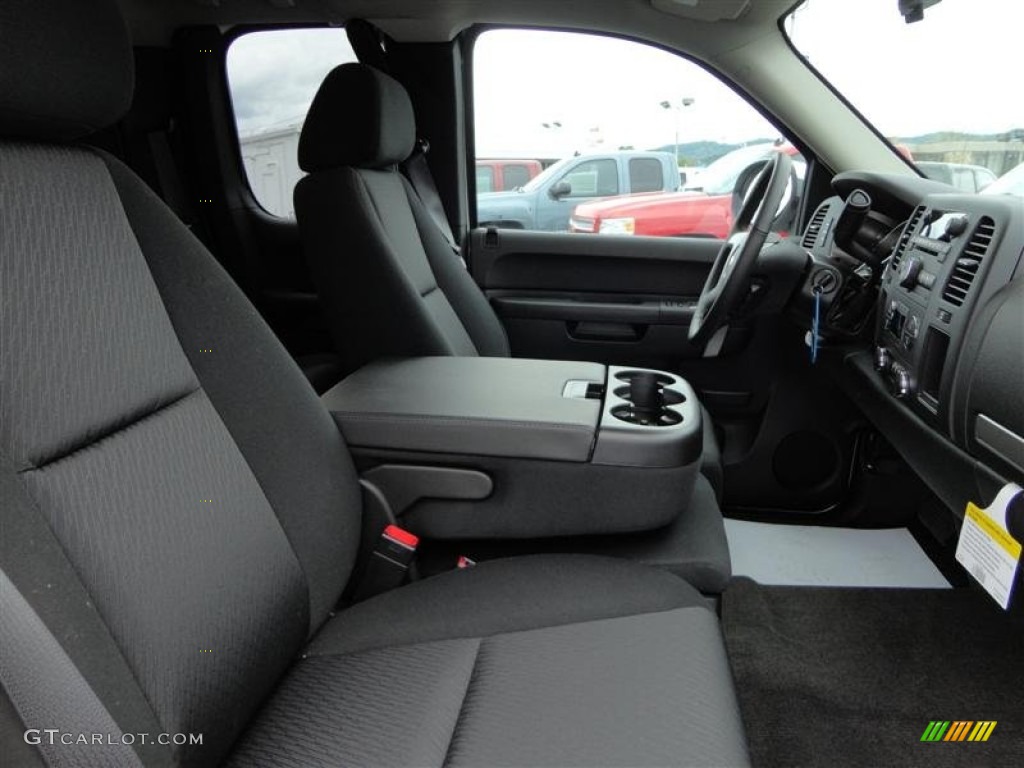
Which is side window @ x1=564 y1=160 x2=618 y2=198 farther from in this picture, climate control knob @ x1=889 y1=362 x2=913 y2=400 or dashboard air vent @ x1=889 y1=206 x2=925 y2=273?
climate control knob @ x1=889 y1=362 x2=913 y2=400

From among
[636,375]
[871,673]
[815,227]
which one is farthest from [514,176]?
[871,673]

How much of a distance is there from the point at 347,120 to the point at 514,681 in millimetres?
1250

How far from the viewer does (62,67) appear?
2.35 feet

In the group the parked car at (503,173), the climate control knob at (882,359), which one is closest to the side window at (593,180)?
the parked car at (503,173)

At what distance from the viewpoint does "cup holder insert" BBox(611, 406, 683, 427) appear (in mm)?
1248

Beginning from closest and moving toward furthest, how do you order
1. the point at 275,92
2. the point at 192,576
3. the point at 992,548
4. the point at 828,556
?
the point at 192,576 < the point at 992,548 < the point at 828,556 < the point at 275,92

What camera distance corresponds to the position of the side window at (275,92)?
8.38 ft

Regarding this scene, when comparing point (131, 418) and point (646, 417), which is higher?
point (131, 418)

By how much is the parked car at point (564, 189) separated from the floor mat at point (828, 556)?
3.85 ft

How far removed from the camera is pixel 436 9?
2119mm

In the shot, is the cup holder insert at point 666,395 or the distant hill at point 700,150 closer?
the cup holder insert at point 666,395

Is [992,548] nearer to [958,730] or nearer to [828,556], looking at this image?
[958,730]

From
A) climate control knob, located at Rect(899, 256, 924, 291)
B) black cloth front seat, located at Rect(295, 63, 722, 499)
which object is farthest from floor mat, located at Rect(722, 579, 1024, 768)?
climate control knob, located at Rect(899, 256, 924, 291)

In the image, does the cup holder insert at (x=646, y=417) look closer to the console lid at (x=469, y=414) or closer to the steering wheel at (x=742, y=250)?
the console lid at (x=469, y=414)
